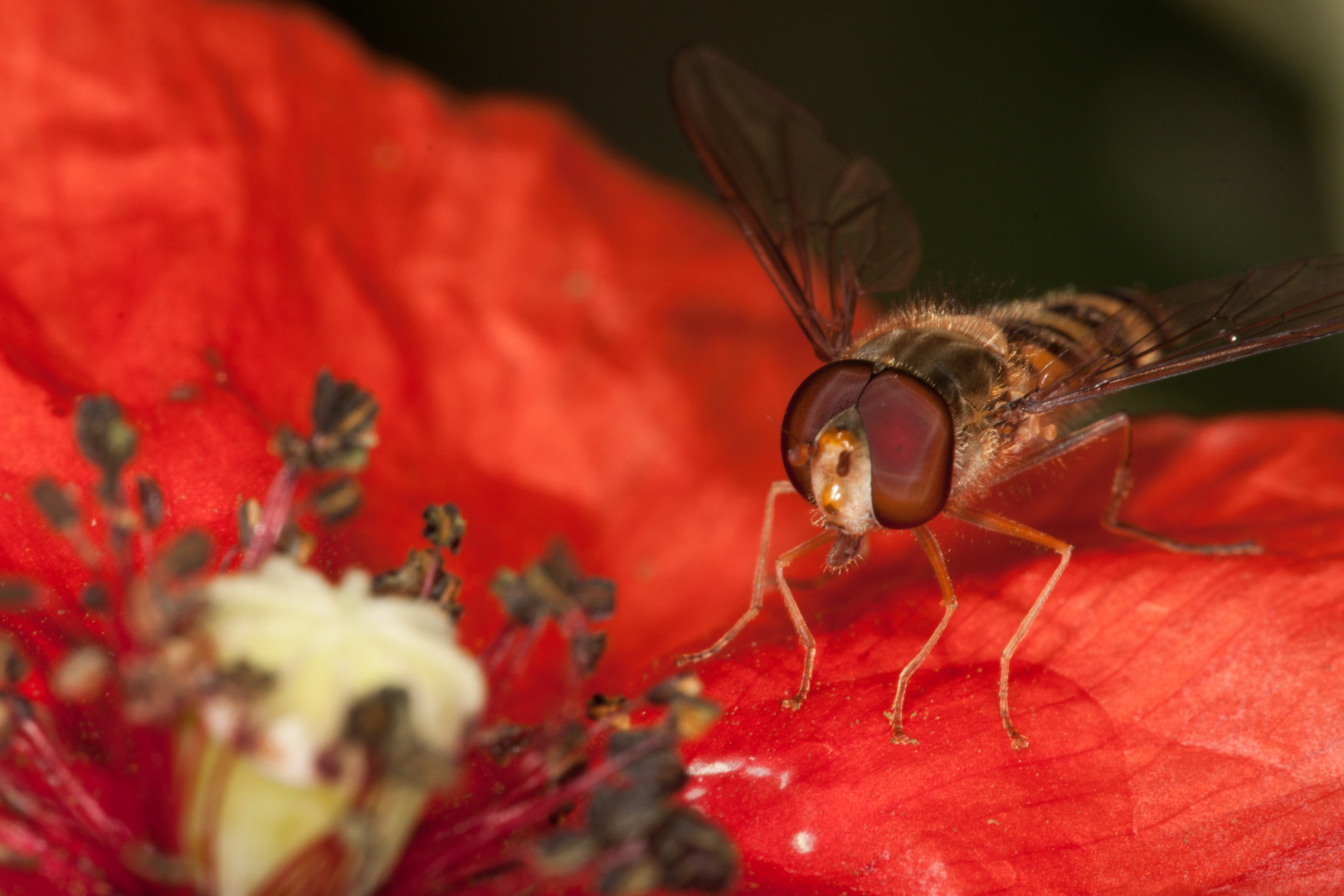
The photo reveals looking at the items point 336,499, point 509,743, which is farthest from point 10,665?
point 509,743

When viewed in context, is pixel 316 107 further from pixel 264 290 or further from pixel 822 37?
pixel 822 37

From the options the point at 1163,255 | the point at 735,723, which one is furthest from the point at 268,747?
the point at 1163,255

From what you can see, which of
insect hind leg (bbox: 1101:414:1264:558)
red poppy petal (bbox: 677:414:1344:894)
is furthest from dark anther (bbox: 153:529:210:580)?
insect hind leg (bbox: 1101:414:1264:558)

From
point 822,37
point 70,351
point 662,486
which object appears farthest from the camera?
point 822,37

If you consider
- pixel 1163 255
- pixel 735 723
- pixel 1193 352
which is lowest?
pixel 735 723

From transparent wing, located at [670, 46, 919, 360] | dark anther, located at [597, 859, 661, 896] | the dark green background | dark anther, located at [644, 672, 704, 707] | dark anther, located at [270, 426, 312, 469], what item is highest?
the dark green background

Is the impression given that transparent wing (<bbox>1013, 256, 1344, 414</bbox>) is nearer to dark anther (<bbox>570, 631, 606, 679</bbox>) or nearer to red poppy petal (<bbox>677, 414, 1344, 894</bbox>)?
red poppy petal (<bbox>677, 414, 1344, 894</bbox>)
